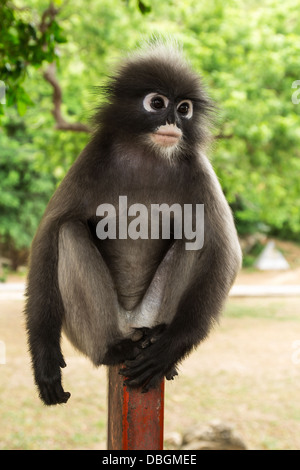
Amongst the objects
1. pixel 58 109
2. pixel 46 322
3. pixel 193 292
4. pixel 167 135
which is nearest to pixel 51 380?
pixel 46 322

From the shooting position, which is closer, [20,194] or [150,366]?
[150,366]

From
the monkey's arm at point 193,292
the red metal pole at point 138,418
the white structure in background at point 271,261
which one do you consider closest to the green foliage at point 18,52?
the monkey's arm at point 193,292

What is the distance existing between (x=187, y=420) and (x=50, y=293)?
5801 mm

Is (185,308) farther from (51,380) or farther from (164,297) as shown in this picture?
(51,380)

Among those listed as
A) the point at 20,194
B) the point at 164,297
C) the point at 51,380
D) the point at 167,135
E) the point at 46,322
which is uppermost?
the point at 20,194

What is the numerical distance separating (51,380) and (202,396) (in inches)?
253

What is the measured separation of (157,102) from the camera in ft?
8.28

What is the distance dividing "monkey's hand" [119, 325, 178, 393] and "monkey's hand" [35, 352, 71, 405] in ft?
1.03

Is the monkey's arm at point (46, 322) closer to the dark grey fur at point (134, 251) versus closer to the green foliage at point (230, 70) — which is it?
the dark grey fur at point (134, 251)

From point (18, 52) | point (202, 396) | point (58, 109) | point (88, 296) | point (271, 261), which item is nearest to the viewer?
point (88, 296)

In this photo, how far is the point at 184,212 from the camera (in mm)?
2672

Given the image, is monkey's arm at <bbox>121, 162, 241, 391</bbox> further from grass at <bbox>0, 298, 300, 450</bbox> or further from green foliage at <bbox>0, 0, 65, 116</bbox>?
grass at <bbox>0, 298, 300, 450</bbox>

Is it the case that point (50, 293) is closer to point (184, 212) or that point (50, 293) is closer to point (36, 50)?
point (184, 212)
